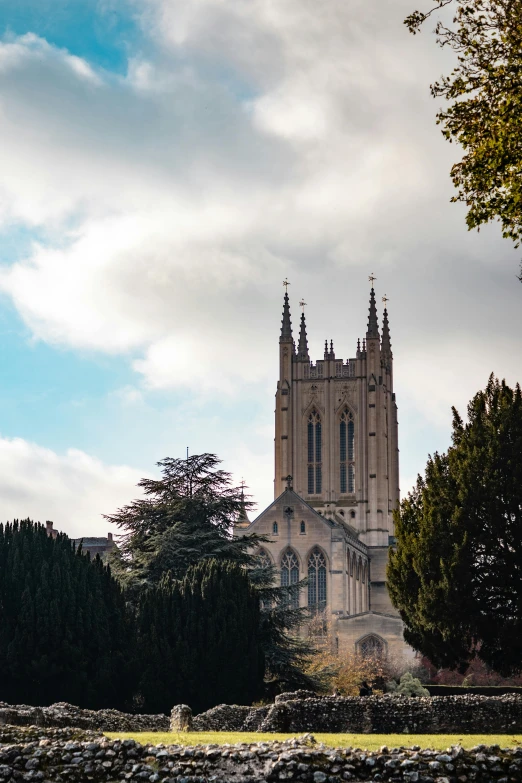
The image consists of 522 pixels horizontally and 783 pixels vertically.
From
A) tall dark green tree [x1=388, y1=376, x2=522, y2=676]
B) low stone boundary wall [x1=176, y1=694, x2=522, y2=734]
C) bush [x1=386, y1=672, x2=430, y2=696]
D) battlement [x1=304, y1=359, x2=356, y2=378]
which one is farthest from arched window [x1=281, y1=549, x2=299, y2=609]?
low stone boundary wall [x1=176, y1=694, x2=522, y2=734]

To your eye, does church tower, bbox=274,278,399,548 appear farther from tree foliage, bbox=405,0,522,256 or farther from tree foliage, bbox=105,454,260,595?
tree foliage, bbox=405,0,522,256

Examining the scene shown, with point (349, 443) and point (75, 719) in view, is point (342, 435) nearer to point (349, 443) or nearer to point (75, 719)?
point (349, 443)

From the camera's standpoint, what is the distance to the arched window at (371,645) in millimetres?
72562

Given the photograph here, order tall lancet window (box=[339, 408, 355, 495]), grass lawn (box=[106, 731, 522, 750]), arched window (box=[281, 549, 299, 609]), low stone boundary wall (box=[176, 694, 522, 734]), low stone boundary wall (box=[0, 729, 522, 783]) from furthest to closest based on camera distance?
tall lancet window (box=[339, 408, 355, 495]), arched window (box=[281, 549, 299, 609]), low stone boundary wall (box=[176, 694, 522, 734]), grass lawn (box=[106, 731, 522, 750]), low stone boundary wall (box=[0, 729, 522, 783])

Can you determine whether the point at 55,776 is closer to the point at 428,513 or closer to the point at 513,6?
the point at 513,6

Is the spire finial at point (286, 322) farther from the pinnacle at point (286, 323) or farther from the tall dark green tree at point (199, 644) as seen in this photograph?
the tall dark green tree at point (199, 644)

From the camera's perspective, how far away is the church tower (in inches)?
3777

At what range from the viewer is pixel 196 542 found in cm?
4562

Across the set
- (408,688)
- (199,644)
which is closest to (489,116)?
(199,644)

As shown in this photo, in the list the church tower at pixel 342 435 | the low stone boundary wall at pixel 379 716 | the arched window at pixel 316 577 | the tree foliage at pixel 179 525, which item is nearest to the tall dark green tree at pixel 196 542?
the tree foliage at pixel 179 525

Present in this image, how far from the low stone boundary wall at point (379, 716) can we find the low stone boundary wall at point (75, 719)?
46.9 inches

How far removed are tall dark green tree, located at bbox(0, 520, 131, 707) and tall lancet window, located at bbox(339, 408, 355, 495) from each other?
201ft

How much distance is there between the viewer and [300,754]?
15.4m

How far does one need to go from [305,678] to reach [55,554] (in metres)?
11.2
